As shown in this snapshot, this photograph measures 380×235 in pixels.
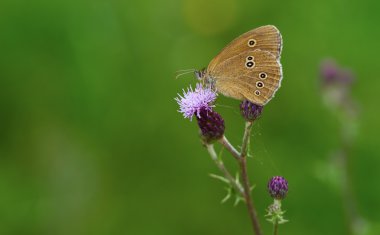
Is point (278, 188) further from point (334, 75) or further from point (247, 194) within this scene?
point (334, 75)

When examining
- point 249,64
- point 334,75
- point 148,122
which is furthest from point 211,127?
point 148,122

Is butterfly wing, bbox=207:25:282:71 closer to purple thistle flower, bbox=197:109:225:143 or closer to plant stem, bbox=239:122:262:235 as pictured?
purple thistle flower, bbox=197:109:225:143

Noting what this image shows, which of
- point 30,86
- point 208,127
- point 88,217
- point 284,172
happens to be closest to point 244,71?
point 208,127

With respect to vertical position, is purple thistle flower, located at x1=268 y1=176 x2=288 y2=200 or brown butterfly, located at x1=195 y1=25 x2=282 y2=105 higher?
brown butterfly, located at x1=195 y1=25 x2=282 y2=105

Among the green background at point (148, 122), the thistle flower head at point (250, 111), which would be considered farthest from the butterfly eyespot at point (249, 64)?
the green background at point (148, 122)

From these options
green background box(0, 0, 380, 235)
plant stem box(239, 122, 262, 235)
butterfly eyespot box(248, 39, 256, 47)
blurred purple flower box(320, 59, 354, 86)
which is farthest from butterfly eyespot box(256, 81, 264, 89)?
blurred purple flower box(320, 59, 354, 86)

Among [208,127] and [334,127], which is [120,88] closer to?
[334,127]
